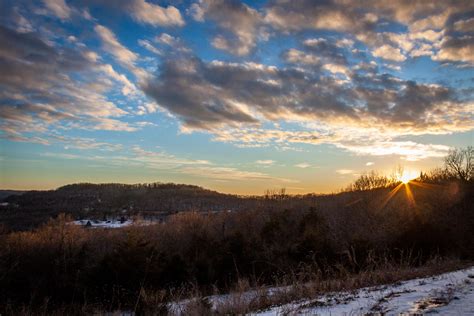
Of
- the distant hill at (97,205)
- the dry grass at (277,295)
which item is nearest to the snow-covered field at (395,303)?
the dry grass at (277,295)

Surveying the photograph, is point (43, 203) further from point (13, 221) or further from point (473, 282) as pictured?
point (473, 282)

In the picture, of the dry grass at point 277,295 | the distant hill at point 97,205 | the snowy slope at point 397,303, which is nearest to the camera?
the snowy slope at point 397,303

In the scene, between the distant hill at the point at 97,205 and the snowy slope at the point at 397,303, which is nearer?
the snowy slope at the point at 397,303

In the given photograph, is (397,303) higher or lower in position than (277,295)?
higher

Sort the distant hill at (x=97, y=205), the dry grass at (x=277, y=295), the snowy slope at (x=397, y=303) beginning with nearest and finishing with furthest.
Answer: the snowy slope at (x=397, y=303) < the dry grass at (x=277, y=295) < the distant hill at (x=97, y=205)

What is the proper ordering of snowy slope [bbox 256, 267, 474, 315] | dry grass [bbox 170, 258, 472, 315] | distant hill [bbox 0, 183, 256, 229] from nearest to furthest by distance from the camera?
snowy slope [bbox 256, 267, 474, 315] → dry grass [bbox 170, 258, 472, 315] → distant hill [bbox 0, 183, 256, 229]

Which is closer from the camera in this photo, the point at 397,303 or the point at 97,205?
the point at 397,303

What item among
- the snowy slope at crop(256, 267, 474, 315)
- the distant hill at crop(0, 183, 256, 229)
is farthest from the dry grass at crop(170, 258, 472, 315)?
the distant hill at crop(0, 183, 256, 229)

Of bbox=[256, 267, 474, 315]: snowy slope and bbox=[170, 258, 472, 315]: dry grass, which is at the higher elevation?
bbox=[256, 267, 474, 315]: snowy slope

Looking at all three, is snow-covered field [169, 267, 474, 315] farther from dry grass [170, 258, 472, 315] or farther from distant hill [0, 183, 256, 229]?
distant hill [0, 183, 256, 229]

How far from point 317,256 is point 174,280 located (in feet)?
50.5

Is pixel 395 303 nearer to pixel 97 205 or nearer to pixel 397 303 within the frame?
pixel 397 303

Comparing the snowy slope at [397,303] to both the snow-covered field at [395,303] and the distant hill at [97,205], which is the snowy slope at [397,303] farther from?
the distant hill at [97,205]

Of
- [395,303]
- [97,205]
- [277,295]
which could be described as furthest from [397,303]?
[97,205]
